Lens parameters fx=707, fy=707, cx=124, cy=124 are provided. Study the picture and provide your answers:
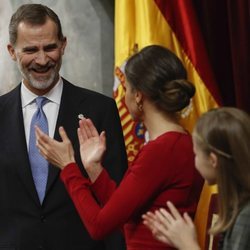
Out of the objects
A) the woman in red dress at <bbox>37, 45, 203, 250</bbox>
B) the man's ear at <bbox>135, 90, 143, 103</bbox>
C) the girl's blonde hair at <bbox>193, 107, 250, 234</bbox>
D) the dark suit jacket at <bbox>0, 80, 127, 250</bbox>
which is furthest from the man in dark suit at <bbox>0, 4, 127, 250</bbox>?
the girl's blonde hair at <bbox>193, 107, 250, 234</bbox>

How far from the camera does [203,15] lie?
3113 mm

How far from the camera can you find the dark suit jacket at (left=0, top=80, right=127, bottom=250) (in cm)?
223

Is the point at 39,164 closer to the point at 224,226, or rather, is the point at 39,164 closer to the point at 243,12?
the point at 224,226

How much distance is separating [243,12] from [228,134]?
1.47 meters

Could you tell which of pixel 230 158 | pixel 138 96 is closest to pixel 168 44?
pixel 138 96

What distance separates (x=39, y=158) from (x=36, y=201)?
0.14m

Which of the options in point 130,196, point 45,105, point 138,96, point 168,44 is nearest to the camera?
point 130,196

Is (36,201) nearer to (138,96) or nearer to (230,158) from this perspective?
(138,96)

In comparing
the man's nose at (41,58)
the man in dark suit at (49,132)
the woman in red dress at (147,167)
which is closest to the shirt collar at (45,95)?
the man in dark suit at (49,132)

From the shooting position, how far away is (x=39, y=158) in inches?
89.8

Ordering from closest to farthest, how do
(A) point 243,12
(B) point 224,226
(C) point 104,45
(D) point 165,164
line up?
(B) point 224,226
(D) point 165,164
(A) point 243,12
(C) point 104,45

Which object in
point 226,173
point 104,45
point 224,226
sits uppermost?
point 104,45

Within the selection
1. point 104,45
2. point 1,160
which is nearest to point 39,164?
point 1,160

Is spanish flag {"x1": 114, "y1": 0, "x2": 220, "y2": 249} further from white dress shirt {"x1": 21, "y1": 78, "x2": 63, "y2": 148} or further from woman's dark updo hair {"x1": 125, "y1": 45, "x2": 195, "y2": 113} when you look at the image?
woman's dark updo hair {"x1": 125, "y1": 45, "x2": 195, "y2": 113}
